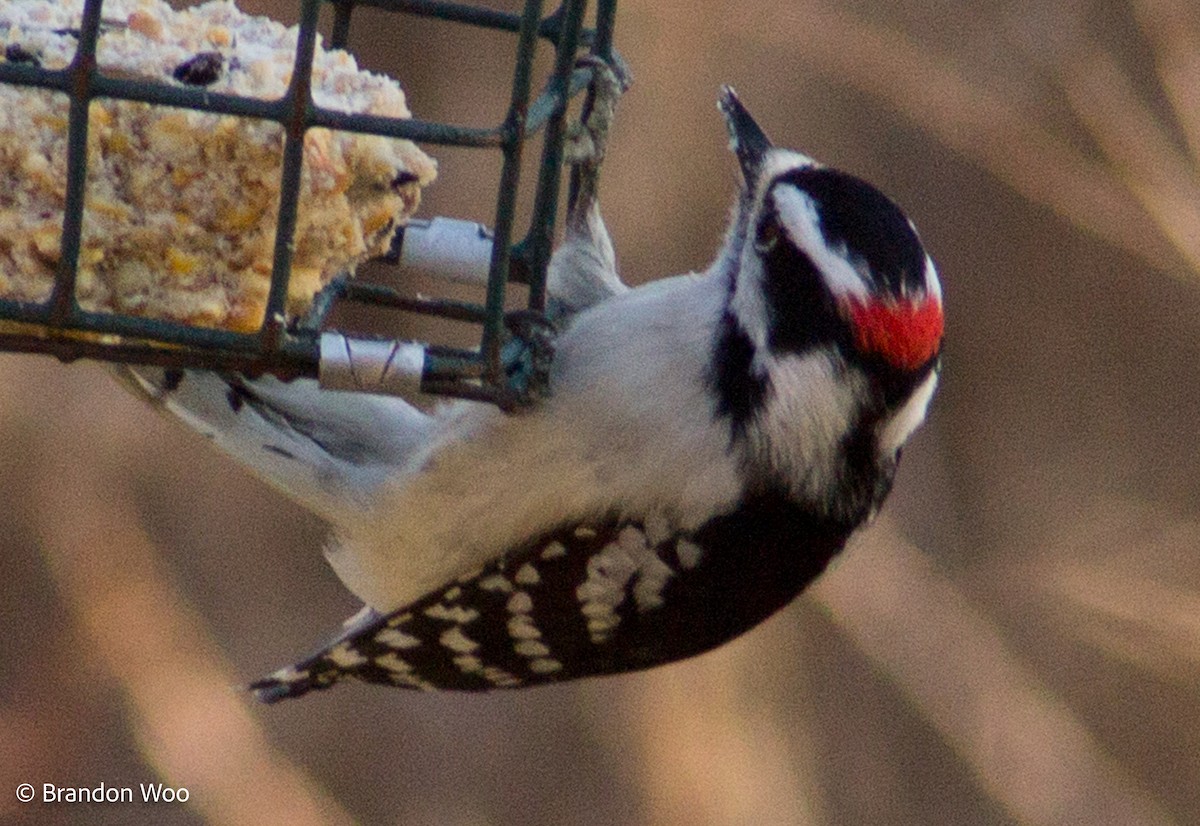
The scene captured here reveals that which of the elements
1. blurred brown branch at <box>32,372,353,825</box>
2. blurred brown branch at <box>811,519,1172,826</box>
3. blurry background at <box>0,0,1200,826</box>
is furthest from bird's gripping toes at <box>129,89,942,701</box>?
blurred brown branch at <box>811,519,1172,826</box>

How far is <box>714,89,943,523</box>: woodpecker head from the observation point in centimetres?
191

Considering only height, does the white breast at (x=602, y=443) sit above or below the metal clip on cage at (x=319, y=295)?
below

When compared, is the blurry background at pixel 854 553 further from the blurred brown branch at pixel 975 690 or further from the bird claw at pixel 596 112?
the bird claw at pixel 596 112

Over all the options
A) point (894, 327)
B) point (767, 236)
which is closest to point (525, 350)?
point (767, 236)

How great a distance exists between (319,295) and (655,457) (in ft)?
1.55

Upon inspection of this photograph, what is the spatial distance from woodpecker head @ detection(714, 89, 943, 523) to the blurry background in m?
2.04

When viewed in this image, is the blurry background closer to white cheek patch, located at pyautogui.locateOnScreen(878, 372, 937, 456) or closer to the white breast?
the white breast

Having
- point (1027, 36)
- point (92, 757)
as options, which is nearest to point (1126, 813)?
point (1027, 36)

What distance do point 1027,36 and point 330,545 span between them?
2593mm

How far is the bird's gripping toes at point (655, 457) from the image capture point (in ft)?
6.40

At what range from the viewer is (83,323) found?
1.57 m

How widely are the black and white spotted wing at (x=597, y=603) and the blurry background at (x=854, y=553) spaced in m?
1.86

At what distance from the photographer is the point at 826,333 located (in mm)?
1934

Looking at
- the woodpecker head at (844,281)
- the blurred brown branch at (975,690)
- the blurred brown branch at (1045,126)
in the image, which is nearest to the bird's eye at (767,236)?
the woodpecker head at (844,281)
